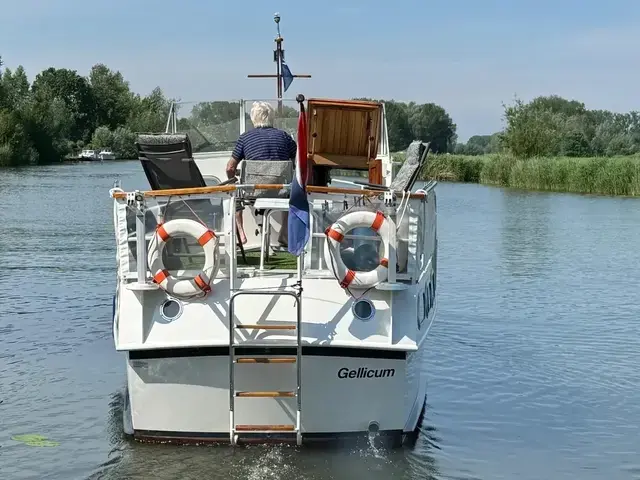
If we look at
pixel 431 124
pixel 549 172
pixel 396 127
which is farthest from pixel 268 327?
pixel 431 124

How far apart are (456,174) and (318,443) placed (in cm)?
6015

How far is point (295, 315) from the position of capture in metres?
8.31

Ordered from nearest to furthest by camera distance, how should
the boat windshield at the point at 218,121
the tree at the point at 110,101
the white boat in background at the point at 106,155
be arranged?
the boat windshield at the point at 218,121, the white boat in background at the point at 106,155, the tree at the point at 110,101

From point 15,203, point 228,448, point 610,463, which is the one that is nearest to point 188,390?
point 228,448

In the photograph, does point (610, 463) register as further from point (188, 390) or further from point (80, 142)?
point (80, 142)

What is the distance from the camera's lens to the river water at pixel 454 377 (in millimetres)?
9258

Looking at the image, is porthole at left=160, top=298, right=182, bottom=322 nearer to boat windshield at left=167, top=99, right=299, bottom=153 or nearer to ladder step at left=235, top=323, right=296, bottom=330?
ladder step at left=235, top=323, right=296, bottom=330

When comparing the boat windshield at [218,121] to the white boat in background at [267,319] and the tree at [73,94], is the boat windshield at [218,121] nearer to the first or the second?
the white boat in background at [267,319]

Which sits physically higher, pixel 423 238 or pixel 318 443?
pixel 423 238

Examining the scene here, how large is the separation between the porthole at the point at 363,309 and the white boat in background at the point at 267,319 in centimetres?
1

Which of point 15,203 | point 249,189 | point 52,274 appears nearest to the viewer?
point 249,189

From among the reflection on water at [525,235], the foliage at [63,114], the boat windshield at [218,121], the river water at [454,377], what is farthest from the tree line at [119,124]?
the boat windshield at [218,121]

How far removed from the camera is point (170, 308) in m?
8.44

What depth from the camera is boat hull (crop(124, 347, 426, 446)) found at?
8.33 meters
